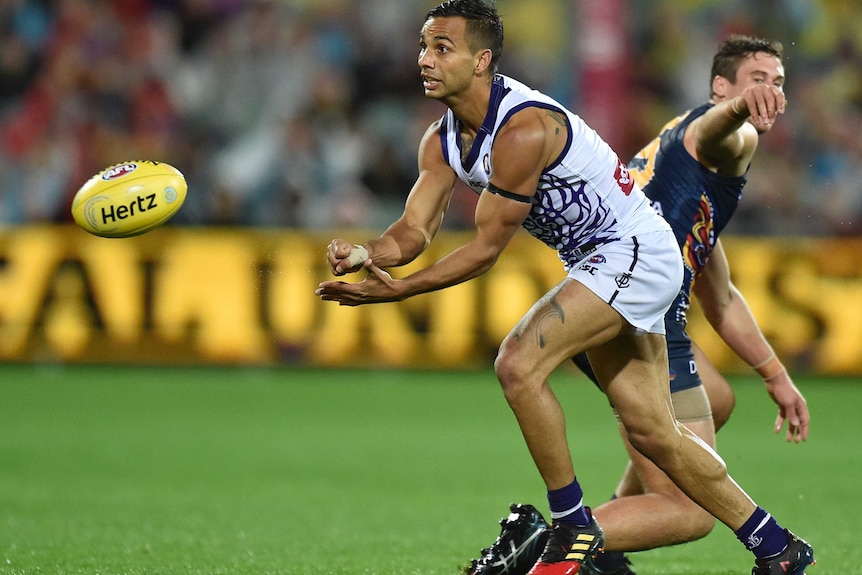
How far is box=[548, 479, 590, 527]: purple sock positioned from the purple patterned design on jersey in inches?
34.6

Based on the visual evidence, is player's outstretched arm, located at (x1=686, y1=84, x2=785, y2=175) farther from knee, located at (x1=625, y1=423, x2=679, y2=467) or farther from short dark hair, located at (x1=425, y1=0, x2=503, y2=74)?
knee, located at (x1=625, y1=423, x2=679, y2=467)

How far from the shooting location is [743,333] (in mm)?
6047

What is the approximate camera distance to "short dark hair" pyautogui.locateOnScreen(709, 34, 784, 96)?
5.99 meters

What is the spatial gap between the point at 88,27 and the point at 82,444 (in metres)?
7.93

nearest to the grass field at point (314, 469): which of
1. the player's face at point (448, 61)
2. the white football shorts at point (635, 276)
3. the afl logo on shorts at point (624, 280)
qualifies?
the white football shorts at point (635, 276)

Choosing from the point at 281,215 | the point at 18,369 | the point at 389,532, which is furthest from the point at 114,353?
the point at 389,532

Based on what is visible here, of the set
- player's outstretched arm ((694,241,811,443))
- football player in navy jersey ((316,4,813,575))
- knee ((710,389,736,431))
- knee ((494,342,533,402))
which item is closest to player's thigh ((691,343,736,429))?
knee ((710,389,736,431))

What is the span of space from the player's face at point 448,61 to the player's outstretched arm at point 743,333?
1618 millimetres

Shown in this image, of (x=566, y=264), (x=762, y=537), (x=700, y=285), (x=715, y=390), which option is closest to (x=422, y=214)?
(x=566, y=264)

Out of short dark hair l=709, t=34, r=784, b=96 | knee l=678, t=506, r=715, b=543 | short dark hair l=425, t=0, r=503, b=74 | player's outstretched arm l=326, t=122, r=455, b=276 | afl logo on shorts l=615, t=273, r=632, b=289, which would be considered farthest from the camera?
short dark hair l=709, t=34, r=784, b=96

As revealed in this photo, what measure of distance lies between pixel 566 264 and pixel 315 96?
10.6 meters

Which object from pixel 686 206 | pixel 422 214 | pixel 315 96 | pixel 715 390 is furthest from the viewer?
pixel 315 96

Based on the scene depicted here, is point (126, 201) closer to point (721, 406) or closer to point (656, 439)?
point (656, 439)

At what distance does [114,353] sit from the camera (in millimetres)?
13609
